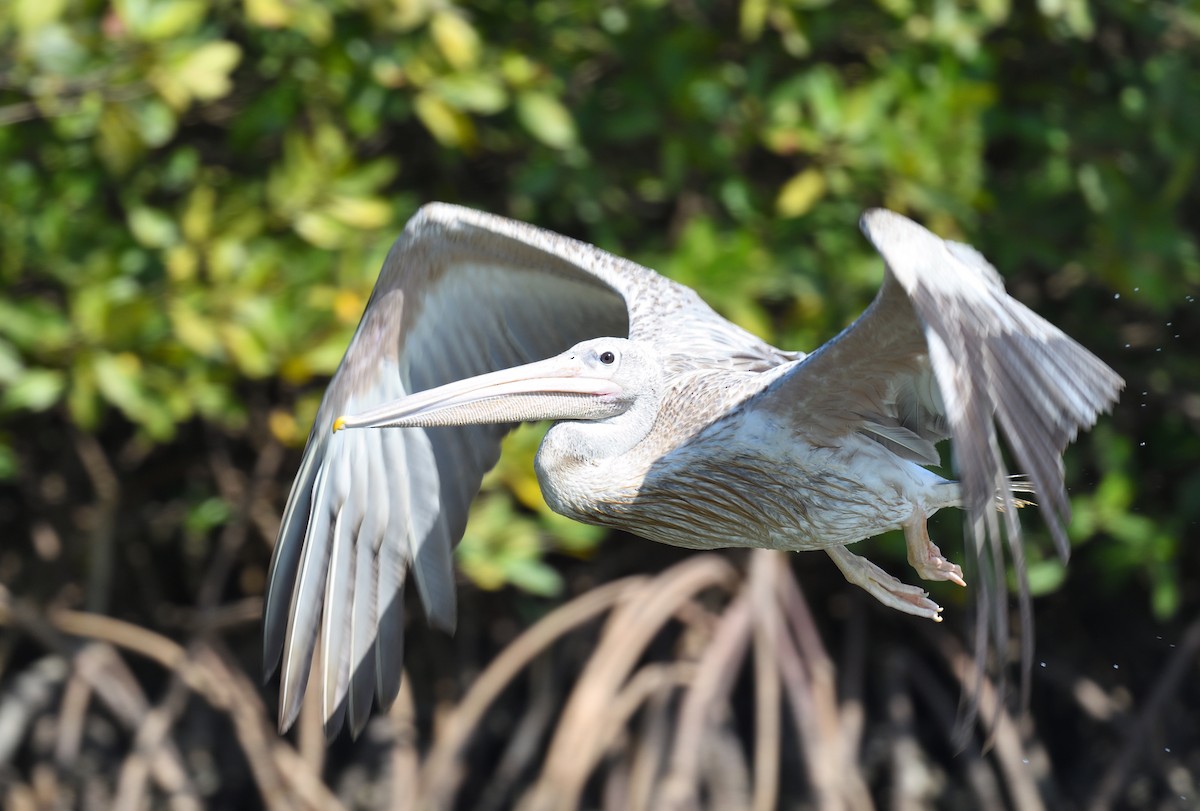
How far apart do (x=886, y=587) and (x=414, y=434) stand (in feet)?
5.34

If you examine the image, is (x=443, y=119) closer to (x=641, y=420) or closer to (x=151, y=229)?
(x=151, y=229)

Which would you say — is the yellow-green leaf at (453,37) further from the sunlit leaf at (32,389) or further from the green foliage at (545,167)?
the sunlit leaf at (32,389)

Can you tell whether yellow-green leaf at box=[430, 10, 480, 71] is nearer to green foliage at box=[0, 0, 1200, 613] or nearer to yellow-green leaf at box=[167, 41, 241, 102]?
green foliage at box=[0, 0, 1200, 613]

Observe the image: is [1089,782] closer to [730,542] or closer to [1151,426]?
[1151,426]

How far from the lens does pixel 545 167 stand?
6547 millimetres

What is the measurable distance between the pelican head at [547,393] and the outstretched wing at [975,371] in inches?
20.9

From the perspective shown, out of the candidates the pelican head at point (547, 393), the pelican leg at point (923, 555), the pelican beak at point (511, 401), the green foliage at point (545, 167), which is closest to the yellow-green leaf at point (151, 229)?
the green foliage at point (545, 167)

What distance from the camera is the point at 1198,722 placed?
7.64 metres

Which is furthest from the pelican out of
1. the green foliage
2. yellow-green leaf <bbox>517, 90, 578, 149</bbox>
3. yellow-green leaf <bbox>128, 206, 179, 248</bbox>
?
yellow-green leaf <bbox>128, 206, 179, 248</bbox>

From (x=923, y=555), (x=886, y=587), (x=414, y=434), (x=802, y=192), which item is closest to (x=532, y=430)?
(x=414, y=434)

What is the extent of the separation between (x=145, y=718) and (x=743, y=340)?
3.45 metres

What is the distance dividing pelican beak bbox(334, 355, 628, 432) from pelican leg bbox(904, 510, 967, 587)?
818 millimetres

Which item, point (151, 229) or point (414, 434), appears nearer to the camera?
point (414, 434)

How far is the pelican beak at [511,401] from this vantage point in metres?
4.43
